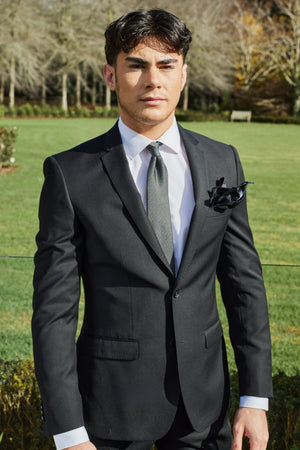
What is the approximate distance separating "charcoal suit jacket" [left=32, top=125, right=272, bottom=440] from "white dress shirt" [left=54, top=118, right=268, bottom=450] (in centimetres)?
4

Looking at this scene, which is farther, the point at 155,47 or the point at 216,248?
the point at 216,248

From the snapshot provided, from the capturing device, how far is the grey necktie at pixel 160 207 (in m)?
1.96

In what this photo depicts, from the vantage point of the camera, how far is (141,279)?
1.93 meters

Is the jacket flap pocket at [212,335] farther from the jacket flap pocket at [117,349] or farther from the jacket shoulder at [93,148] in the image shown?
the jacket shoulder at [93,148]

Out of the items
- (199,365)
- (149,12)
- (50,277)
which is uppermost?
(149,12)

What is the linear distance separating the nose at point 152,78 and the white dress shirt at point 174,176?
19cm

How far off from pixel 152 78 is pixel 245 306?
A: 91cm

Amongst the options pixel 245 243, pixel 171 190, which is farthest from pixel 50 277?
pixel 245 243

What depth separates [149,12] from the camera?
1.97m

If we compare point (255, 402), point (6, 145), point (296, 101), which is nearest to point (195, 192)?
point (255, 402)

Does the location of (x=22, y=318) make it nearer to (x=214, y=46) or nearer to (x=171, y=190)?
(x=171, y=190)

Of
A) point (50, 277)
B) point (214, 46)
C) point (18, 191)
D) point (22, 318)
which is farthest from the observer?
point (214, 46)

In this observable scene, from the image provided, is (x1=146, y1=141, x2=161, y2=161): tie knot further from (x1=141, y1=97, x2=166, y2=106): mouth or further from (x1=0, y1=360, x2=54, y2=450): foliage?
(x1=0, y1=360, x2=54, y2=450): foliage

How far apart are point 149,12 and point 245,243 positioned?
0.92 metres
